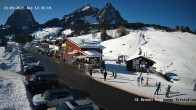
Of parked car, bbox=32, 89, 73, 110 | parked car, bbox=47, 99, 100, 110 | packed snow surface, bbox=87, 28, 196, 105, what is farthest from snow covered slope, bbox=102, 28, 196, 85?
parked car, bbox=47, 99, 100, 110

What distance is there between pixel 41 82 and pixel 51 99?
7.46 metres

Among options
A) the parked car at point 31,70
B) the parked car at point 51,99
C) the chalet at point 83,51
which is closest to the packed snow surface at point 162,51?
the chalet at point 83,51

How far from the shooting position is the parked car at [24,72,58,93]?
24.1 metres

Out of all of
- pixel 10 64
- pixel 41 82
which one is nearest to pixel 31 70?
pixel 41 82

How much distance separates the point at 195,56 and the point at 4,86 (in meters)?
83.9

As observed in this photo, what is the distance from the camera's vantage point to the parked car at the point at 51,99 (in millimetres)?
17381

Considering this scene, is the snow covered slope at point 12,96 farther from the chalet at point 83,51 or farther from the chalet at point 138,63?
the chalet at point 138,63

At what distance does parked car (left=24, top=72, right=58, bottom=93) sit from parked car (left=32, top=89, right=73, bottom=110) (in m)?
5.67

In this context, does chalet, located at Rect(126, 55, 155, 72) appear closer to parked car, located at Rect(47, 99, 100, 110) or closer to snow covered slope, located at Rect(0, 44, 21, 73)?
snow covered slope, located at Rect(0, 44, 21, 73)

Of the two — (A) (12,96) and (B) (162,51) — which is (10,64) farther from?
(B) (162,51)

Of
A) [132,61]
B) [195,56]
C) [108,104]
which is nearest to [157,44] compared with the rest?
[195,56]

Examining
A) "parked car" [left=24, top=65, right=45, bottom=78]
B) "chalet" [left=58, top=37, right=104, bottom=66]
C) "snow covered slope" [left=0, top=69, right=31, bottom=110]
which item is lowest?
"snow covered slope" [left=0, top=69, right=31, bottom=110]

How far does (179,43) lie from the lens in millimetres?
107938

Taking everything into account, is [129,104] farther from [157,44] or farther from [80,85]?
[157,44]
